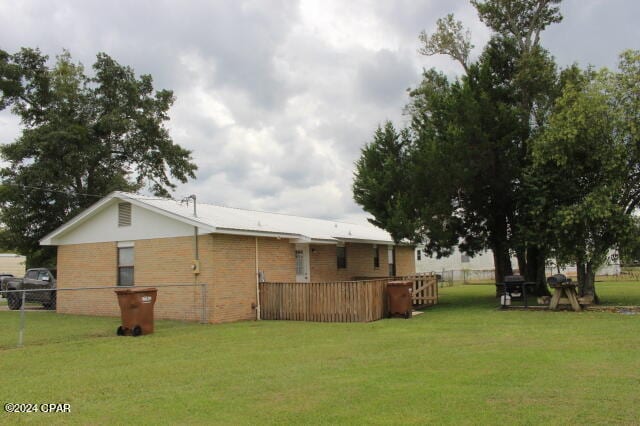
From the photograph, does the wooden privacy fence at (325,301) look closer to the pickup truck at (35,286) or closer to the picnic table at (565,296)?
the picnic table at (565,296)

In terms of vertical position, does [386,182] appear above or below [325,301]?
above

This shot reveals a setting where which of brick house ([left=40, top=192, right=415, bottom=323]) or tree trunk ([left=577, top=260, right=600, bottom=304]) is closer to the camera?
brick house ([left=40, top=192, right=415, bottom=323])

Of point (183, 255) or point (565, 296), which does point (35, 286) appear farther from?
point (565, 296)

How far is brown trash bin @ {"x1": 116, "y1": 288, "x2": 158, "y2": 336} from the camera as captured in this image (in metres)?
13.2

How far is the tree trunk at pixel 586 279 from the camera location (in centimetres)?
1903

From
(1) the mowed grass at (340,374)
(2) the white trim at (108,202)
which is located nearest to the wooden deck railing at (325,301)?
(1) the mowed grass at (340,374)

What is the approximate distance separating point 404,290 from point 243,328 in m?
5.13

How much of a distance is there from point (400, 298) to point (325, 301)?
2364 mm

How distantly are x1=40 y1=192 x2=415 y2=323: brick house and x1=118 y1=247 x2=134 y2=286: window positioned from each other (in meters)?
0.03

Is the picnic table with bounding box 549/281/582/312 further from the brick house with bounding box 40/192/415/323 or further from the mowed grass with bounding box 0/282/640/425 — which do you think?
the brick house with bounding box 40/192/415/323

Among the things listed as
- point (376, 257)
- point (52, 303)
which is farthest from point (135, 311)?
point (376, 257)

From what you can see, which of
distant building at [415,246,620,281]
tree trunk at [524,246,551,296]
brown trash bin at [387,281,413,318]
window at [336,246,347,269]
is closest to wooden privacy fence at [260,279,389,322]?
brown trash bin at [387,281,413,318]

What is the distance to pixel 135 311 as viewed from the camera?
1327 cm

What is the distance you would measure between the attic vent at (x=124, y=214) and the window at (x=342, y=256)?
9013 mm
